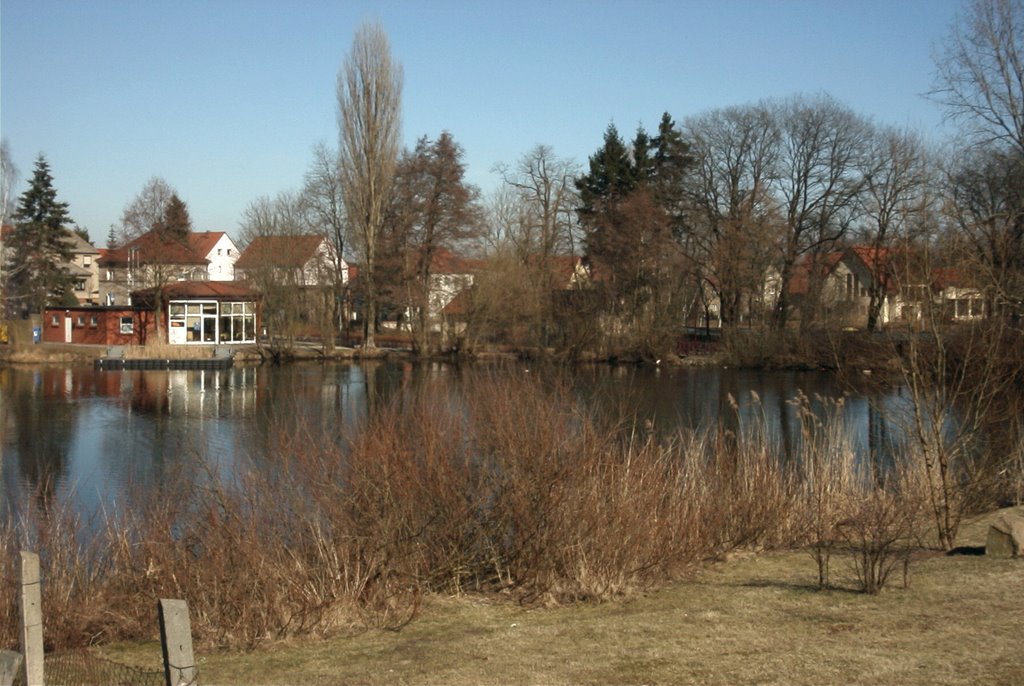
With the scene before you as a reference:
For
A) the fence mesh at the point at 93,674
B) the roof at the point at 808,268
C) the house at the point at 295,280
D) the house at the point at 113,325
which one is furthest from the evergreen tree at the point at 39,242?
the fence mesh at the point at 93,674

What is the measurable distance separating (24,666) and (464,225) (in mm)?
43487

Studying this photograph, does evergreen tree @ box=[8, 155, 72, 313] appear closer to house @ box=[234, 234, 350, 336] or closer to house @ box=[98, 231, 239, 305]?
house @ box=[98, 231, 239, 305]

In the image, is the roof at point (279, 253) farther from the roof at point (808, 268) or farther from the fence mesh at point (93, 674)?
the fence mesh at point (93, 674)

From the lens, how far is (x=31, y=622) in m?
4.95

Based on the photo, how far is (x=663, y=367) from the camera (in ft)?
152

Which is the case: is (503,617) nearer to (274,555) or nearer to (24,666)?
(274,555)

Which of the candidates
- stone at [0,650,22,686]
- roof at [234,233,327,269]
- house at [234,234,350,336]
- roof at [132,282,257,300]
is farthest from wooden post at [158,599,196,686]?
roof at [132,282,257,300]

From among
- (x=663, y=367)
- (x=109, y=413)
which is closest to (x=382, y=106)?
(x=663, y=367)

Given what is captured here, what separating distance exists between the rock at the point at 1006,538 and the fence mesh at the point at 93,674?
261 inches

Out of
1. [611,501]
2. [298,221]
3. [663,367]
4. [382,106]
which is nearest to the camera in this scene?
[611,501]

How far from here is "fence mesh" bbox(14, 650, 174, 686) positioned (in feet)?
18.7

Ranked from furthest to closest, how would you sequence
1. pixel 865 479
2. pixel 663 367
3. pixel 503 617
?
pixel 663 367, pixel 865 479, pixel 503 617

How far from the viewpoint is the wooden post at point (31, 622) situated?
4.95 metres

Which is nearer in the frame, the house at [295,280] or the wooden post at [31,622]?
the wooden post at [31,622]
